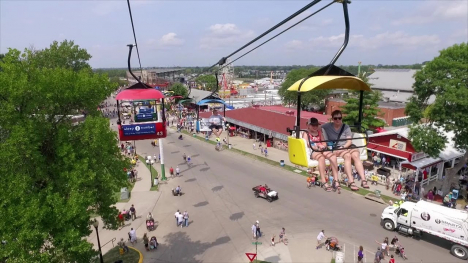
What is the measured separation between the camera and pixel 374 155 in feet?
94.9

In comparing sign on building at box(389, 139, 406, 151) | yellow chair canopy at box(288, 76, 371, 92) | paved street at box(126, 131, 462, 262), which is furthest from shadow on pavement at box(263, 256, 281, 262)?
sign on building at box(389, 139, 406, 151)

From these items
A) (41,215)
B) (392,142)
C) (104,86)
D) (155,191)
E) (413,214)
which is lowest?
(155,191)

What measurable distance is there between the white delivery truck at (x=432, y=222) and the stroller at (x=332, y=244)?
12.9 ft

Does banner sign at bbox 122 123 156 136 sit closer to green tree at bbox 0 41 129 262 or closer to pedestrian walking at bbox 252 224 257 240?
green tree at bbox 0 41 129 262

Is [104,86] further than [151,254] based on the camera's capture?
No

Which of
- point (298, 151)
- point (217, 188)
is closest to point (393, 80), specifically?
point (217, 188)

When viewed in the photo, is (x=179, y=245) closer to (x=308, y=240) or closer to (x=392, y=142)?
(x=308, y=240)

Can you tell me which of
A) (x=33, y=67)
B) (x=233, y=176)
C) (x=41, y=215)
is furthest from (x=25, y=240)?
(x=233, y=176)

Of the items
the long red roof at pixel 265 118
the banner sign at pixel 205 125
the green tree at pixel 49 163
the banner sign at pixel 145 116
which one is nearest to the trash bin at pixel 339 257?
the banner sign at pixel 205 125

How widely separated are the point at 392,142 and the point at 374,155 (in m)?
3.05

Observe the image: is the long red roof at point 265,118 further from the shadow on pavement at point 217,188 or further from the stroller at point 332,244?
the stroller at point 332,244

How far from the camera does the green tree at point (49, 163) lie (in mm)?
9000

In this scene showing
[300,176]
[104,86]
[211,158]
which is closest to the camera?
[104,86]

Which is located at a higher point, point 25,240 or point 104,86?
point 104,86
